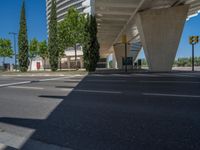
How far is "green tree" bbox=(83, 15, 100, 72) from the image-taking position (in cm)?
2809

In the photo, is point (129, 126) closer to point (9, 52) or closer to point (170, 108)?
point (170, 108)

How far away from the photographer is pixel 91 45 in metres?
28.3

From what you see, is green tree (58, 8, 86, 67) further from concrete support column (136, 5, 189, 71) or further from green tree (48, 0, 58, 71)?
concrete support column (136, 5, 189, 71)

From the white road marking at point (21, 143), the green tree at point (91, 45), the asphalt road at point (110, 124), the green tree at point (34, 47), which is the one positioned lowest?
the white road marking at point (21, 143)

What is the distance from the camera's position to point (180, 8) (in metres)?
24.7

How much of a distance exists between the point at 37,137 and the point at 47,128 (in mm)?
544

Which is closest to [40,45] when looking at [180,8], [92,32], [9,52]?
[9,52]

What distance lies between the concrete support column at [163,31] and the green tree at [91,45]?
6.05 m

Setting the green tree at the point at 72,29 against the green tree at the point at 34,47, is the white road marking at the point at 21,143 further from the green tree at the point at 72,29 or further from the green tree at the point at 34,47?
the green tree at the point at 34,47

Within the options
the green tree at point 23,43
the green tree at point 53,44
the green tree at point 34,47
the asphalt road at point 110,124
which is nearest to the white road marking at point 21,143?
the asphalt road at point 110,124

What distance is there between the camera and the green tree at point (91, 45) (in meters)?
28.1

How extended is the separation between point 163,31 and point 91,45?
28.4 feet

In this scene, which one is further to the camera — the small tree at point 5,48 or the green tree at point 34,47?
the green tree at point 34,47

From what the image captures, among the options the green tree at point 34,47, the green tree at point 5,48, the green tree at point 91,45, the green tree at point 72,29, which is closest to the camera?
the green tree at point 91,45
